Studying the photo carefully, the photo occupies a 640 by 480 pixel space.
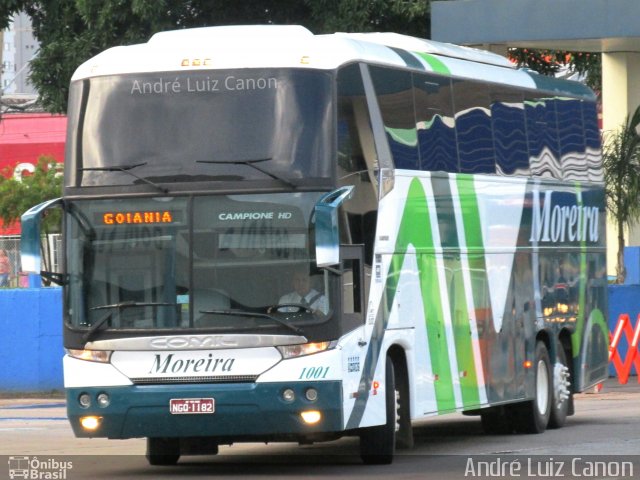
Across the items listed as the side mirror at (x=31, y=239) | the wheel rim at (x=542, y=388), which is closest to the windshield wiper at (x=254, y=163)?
the side mirror at (x=31, y=239)

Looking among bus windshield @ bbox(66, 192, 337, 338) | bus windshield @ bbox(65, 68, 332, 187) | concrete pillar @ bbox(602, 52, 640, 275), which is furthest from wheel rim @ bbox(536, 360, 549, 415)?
concrete pillar @ bbox(602, 52, 640, 275)

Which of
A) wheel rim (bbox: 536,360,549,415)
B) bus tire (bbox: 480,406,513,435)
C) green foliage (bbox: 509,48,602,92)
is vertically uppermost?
green foliage (bbox: 509,48,602,92)

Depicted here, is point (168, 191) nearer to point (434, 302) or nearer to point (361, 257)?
point (361, 257)

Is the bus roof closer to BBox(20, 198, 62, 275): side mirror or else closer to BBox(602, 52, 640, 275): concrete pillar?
BBox(20, 198, 62, 275): side mirror

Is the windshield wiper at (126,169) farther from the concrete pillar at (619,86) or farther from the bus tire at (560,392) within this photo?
the concrete pillar at (619,86)

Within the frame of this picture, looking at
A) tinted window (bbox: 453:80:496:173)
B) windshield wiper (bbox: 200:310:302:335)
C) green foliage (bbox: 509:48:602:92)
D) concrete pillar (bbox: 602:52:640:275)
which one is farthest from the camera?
green foliage (bbox: 509:48:602:92)

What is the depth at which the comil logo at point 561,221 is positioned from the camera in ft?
59.9

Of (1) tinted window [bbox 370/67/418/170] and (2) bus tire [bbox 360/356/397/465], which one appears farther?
(1) tinted window [bbox 370/67/418/170]

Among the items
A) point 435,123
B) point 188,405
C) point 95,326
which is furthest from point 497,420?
point 95,326

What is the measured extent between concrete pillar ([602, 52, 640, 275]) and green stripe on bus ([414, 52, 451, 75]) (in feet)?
44.5

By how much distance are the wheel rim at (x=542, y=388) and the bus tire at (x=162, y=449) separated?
4.96 metres

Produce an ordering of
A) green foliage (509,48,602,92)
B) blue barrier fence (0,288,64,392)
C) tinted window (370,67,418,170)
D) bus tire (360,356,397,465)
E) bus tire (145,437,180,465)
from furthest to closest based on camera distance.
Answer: green foliage (509,48,602,92), blue barrier fence (0,288,64,392), bus tire (145,437,180,465), tinted window (370,67,418,170), bus tire (360,356,397,465)

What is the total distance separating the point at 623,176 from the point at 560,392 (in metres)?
9.69

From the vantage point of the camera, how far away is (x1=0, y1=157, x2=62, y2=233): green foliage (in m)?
51.3
